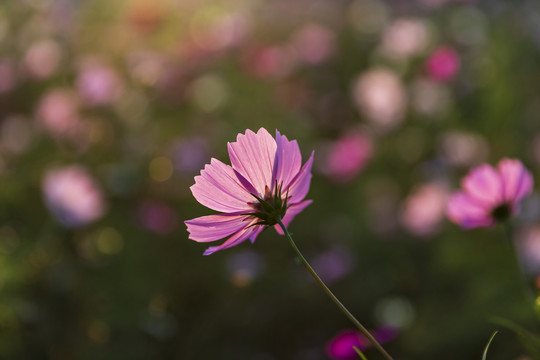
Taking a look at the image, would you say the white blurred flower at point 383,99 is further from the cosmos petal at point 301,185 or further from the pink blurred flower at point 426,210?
the cosmos petal at point 301,185

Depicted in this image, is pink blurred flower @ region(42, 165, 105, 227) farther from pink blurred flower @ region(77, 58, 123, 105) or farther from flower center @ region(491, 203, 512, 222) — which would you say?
flower center @ region(491, 203, 512, 222)

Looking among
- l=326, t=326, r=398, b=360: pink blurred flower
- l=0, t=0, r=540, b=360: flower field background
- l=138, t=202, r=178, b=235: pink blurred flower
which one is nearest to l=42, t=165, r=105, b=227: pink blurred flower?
l=0, t=0, r=540, b=360: flower field background

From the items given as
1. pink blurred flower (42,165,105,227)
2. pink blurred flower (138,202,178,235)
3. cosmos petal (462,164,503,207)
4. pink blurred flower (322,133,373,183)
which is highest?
cosmos petal (462,164,503,207)

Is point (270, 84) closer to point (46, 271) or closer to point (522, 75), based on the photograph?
point (522, 75)

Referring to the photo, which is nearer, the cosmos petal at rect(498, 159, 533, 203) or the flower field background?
the cosmos petal at rect(498, 159, 533, 203)

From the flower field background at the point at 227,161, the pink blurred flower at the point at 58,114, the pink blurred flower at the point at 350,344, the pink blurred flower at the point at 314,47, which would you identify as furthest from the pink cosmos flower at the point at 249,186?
the pink blurred flower at the point at 314,47

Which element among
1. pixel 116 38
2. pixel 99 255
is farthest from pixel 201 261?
pixel 116 38
